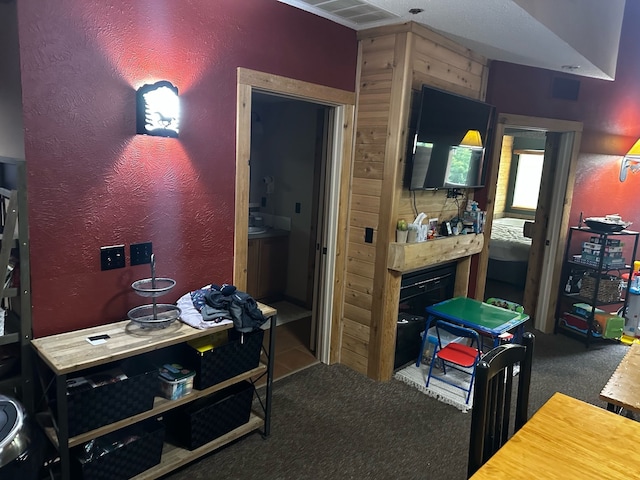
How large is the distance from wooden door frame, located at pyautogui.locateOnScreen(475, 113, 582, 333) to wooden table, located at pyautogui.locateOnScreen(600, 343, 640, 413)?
7.18 feet

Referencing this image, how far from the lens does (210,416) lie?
2.35 m

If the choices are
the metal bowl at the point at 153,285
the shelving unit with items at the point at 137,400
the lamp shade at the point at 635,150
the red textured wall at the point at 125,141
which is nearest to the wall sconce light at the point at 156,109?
the red textured wall at the point at 125,141

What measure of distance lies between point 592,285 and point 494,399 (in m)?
3.47

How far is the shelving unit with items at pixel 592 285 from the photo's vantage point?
14.1 feet

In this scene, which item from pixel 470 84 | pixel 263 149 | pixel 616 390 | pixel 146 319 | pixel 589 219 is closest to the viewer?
pixel 616 390

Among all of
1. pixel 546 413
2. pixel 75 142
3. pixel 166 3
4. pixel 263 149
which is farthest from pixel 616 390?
pixel 263 149

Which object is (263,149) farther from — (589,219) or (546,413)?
(546,413)

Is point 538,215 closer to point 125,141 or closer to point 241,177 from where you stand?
point 241,177

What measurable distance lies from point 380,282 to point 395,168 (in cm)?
82

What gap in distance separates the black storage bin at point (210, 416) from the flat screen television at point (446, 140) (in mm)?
1809

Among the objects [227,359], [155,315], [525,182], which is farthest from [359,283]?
[525,182]

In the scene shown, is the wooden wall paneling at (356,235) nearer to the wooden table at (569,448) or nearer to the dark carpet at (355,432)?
the dark carpet at (355,432)

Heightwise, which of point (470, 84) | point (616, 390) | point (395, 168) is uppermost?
point (470, 84)

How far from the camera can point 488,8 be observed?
2.51 metres
